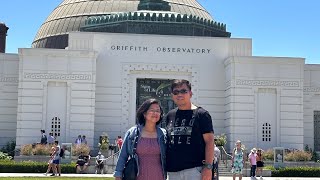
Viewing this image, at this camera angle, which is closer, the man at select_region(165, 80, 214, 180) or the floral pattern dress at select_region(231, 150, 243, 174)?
the man at select_region(165, 80, 214, 180)

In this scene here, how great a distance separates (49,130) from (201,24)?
39.2 feet

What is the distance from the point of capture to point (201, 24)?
3941 cm

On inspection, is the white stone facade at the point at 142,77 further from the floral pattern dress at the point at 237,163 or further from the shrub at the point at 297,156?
the floral pattern dress at the point at 237,163

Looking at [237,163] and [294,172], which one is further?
[294,172]

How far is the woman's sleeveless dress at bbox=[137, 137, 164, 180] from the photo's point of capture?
7.43 metres

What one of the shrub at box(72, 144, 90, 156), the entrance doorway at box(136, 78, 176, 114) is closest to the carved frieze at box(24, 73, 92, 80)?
the entrance doorway at box(136, 78, 176, 114)

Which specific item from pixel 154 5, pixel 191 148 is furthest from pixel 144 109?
pixel 154 5

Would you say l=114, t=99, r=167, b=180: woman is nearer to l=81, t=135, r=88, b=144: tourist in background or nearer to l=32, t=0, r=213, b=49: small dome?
l=81, t=135, r=88, b=144: tourist in background

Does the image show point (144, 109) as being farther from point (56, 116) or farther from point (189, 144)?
point (56, 116)

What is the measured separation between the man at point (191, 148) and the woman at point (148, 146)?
123mm

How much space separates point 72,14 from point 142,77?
52.8 feet

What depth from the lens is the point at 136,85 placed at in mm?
36469

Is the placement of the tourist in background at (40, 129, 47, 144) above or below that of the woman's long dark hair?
below

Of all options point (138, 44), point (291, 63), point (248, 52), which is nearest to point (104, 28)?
point (138, 44)
